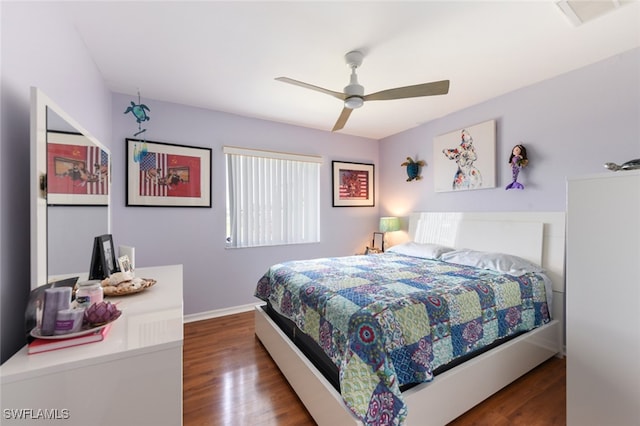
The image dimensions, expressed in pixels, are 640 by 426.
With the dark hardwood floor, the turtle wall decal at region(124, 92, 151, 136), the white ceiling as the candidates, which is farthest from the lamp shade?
the turtle wall decal at region(124, 92, 151, 136)

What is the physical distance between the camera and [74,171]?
56.2 inches

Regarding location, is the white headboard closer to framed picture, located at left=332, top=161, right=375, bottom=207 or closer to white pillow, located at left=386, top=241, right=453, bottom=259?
white pillow, located at left=386, top=241, right=453, bottom=259

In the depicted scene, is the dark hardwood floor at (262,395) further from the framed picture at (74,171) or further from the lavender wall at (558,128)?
the lavender wall at (558,128)

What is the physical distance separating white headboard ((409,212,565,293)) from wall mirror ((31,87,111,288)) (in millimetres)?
3468

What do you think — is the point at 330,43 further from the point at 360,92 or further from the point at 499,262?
the point at 499,262

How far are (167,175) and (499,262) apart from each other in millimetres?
3513

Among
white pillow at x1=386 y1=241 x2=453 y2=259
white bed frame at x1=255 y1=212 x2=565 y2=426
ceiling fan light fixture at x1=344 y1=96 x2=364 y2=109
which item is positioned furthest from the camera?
white pillow at x1=386 y1=241 x2=453 y2=259

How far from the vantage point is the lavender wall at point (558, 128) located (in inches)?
82.0

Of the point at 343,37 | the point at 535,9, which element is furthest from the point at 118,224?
the point at 535,9

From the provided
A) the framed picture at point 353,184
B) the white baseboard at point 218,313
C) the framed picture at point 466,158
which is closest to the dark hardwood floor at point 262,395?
the white baseboard at point 218,313

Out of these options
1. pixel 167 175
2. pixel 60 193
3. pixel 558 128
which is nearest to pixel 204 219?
pixel 167 175

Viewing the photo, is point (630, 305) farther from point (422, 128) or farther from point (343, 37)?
point (422, 128)

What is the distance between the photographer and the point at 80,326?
988 millimetres

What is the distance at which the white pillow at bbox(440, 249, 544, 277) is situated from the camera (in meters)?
2.26
